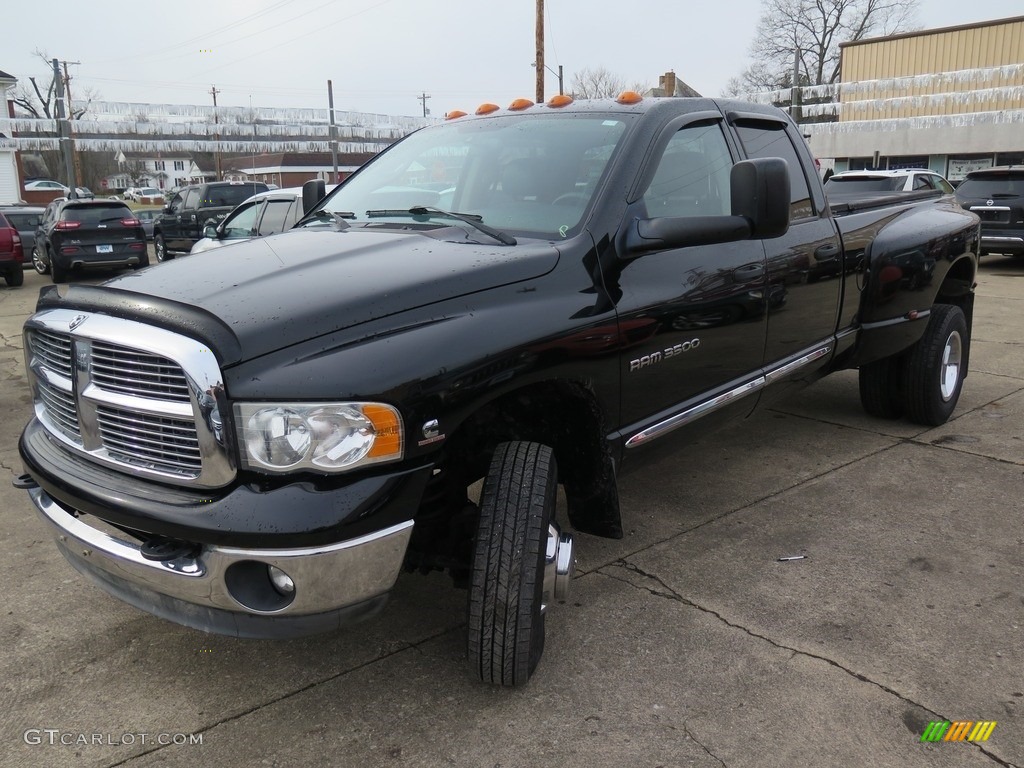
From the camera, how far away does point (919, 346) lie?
5016 mm

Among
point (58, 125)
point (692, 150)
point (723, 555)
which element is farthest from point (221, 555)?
point (58, 125)

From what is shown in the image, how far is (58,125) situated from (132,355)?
2046 centimetres

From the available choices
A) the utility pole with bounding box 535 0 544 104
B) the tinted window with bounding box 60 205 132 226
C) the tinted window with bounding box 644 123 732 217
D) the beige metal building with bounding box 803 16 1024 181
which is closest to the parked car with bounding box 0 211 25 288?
the tinted window with bounding box 60 205 132 226

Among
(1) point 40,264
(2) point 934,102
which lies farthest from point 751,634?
(2) point 934,102

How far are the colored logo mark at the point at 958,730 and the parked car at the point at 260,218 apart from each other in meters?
7.75

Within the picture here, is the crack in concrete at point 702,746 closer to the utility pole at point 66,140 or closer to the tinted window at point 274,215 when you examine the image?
the tinted window at point 274,215

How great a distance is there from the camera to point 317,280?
253 cm

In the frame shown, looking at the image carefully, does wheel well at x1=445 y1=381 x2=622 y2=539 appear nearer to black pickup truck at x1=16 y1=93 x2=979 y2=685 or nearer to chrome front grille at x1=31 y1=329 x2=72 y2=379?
black pickup truck at x1=16 y1=93 x2=979 y2=685

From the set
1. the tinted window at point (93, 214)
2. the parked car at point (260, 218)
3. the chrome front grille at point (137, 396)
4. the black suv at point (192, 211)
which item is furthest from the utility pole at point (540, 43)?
the chrome front grille at point (137, 396)

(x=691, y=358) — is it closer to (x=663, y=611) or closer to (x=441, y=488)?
(x=663, y=611)

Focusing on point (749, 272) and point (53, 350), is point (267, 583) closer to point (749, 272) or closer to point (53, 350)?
point (53, 350)

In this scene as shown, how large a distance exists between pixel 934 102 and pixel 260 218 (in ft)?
63.4

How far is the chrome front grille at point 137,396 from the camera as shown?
2139 millimetres

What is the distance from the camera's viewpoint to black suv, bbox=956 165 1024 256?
13.2 metres
